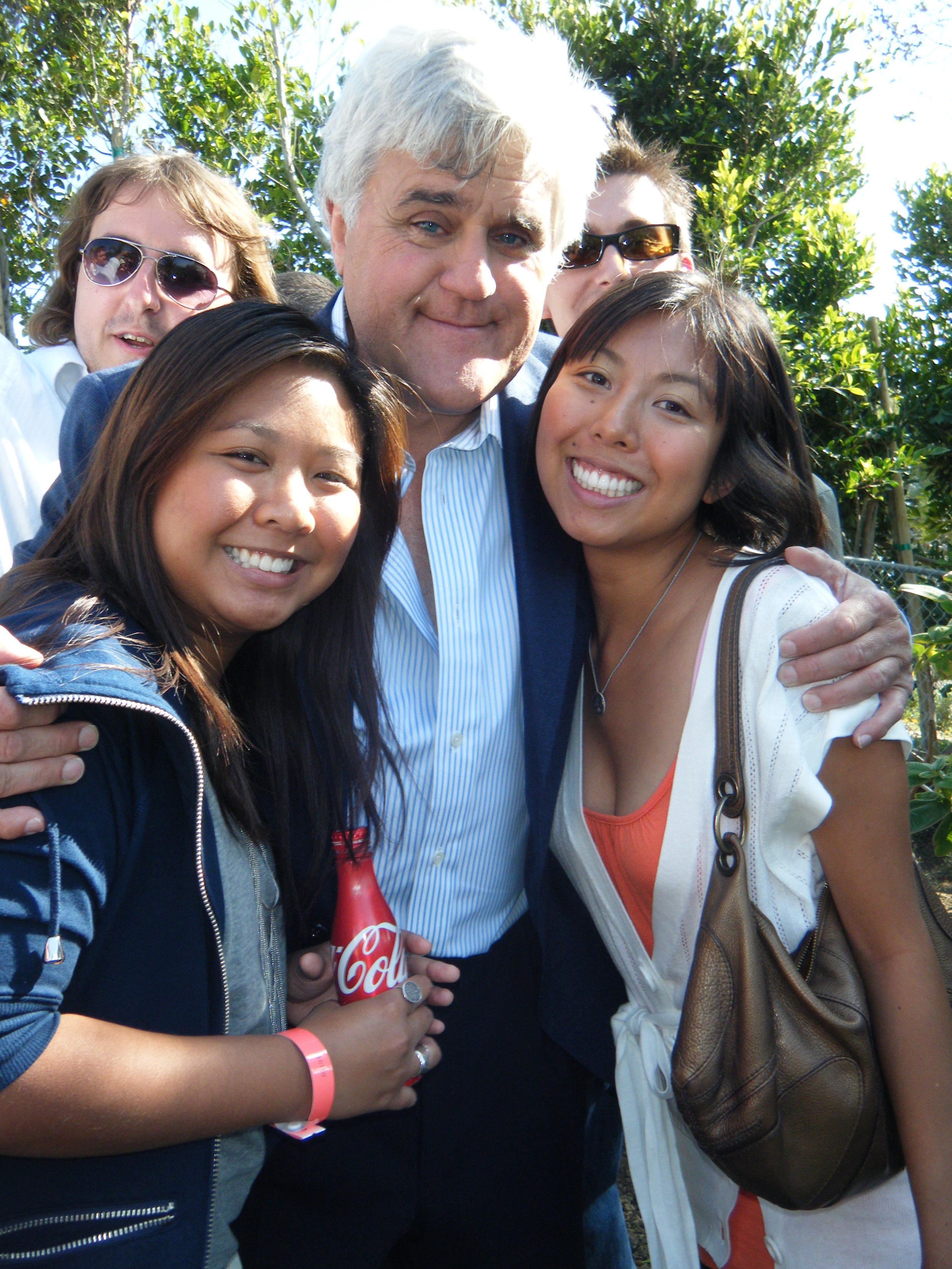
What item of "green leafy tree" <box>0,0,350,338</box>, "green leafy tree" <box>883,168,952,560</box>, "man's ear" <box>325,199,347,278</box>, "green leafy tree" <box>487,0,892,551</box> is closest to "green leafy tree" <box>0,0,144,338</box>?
"green leafy tree" <box>0,0,350,338</box>

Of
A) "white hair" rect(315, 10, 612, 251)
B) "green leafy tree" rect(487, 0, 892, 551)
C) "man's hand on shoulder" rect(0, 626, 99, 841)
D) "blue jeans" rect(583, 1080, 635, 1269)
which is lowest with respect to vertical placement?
"blue jeans" rect(583, 1080, 635, 1269)

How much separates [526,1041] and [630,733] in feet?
2.45

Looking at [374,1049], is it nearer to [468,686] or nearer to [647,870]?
[647,870]

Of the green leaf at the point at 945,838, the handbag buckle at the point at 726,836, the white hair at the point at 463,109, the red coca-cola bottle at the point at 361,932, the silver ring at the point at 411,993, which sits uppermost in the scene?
the white hair at the point at 463,109

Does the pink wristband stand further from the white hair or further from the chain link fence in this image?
the chain link fence

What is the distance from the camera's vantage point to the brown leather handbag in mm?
1539

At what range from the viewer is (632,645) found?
2.16 meters

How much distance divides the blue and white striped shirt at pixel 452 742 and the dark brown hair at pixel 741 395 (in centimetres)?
55

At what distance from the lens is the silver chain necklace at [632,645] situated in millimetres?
2127

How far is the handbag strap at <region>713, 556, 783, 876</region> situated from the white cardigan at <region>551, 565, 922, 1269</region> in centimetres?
2

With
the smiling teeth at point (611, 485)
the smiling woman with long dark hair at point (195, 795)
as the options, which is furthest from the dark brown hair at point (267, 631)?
the smiling teeth at point (611, 485)

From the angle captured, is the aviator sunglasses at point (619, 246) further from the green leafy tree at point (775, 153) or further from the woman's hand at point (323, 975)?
the green leafy tree at point (775, 153)

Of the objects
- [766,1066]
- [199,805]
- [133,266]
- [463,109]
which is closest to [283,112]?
[133,266]

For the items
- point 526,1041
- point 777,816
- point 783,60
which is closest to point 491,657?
point 777,816
